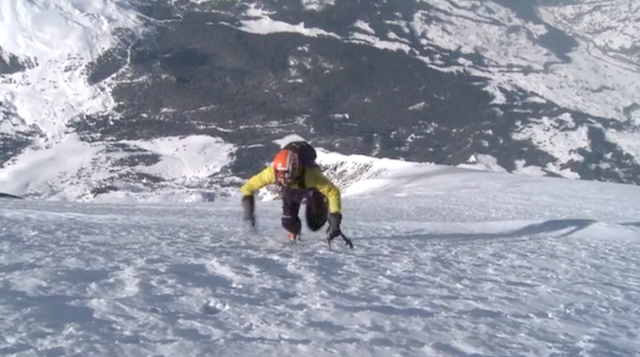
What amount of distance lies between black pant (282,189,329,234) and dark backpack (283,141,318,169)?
1.66 feet

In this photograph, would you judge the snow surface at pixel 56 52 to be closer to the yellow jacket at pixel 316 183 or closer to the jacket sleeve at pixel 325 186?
→ the yellow jacket at pixel 316 183

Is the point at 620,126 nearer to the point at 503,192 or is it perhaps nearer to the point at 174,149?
the point at 174,149

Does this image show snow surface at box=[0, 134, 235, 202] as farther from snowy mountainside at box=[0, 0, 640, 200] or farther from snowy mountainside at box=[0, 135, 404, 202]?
snowy mountainside at box=[0, 0, 640, 200]

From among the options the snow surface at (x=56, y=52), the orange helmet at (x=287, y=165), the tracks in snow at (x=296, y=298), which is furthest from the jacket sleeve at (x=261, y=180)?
the snow surface at (x=56, y=52)

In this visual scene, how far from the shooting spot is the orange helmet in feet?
29.6

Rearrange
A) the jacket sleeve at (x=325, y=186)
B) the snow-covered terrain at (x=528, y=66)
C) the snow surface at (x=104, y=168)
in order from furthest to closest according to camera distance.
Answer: the snow-covered terrain at (x=528, y=66)
the snow surface at (x=104, y=168)
the jacket sleeve at (x=325, y=186)

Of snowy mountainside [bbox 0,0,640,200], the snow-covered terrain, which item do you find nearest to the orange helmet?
snowy mountainside [bbox 0,0,640,200]

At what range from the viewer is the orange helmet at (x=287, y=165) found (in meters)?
9.02

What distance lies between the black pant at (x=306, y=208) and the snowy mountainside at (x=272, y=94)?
86.1 meters

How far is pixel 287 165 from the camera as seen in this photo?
9008 millimetres

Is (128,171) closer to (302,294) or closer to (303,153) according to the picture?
(303,153)

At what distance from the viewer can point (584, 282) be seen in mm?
8438

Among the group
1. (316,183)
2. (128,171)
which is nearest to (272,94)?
(128,171)

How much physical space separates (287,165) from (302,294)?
95.5 inches
